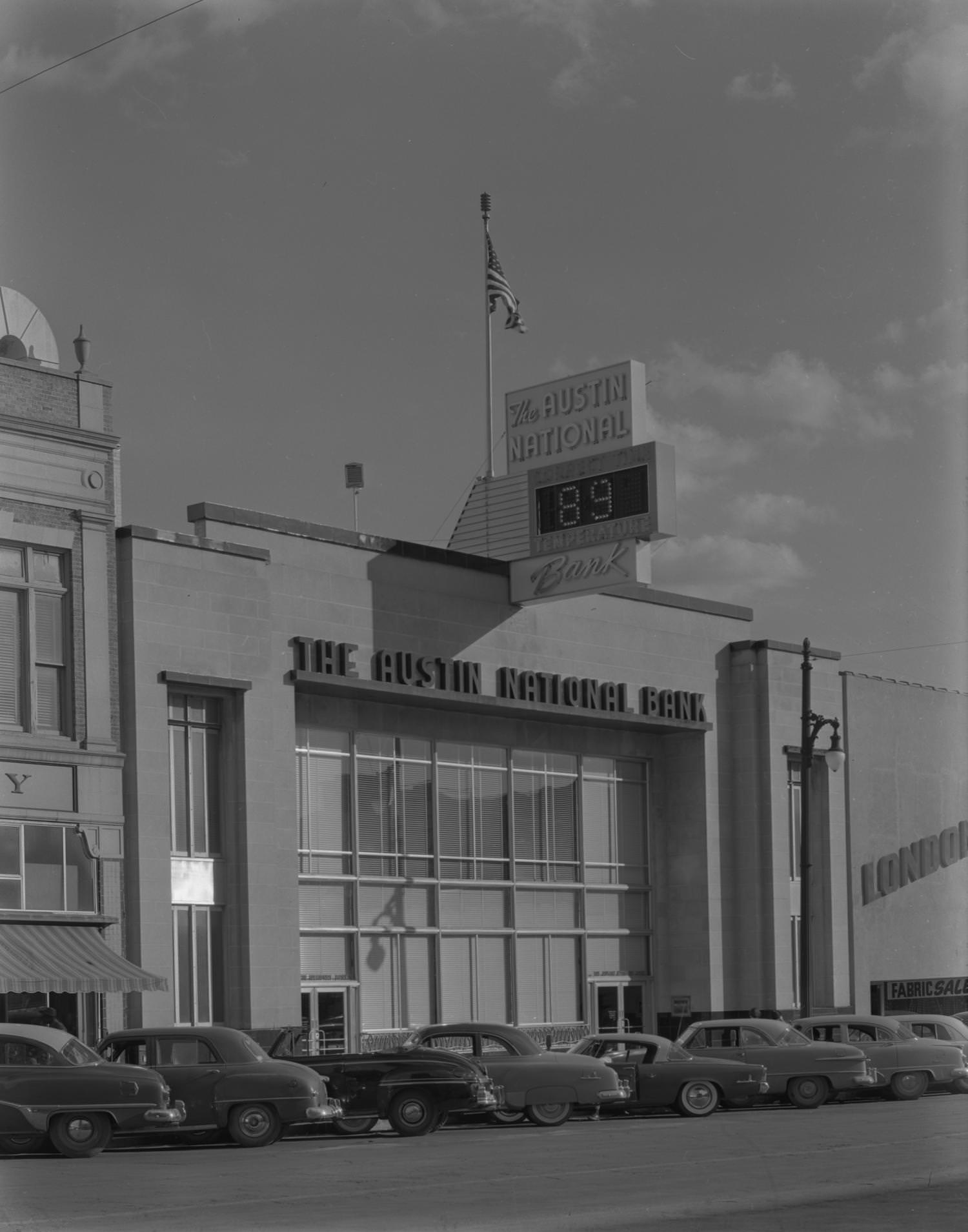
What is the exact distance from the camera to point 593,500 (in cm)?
3900

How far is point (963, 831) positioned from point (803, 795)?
13.2m

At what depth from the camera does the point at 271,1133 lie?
73.7 feet

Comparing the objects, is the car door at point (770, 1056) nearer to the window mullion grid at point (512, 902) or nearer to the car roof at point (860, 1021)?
the car roof at point (860, 1021)

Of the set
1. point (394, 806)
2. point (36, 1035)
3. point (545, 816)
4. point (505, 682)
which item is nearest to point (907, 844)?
point (545, 816)

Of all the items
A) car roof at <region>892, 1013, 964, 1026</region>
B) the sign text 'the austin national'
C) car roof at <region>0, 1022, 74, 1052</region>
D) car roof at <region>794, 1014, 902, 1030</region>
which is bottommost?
car roof at <region>892, 1013, 964, 1026</region>

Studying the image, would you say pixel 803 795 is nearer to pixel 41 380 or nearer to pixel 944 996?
pixel 944 996

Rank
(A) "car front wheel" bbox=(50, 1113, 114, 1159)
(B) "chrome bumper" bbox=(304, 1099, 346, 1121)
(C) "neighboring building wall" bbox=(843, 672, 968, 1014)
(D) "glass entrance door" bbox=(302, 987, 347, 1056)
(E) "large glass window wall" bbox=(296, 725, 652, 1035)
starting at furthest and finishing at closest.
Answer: (C) "neighboring building wall" bbox=(843, 672, 968, 1014)
(E) "large glass window wall" bbox=(296, 725, 652, 1035)
(D) "glass entrance door" bbox=(302, 987, 347, 1056)
(B) "chrome bumper" bbox=(304, 1099, 346, 1121)
(A) "car front wheel" bbox=(50, 1113, 114, 1159)

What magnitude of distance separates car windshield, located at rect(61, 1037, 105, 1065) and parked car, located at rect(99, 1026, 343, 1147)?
4.02 feet

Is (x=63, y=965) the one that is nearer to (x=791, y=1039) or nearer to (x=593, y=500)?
(x=791, y=1039)

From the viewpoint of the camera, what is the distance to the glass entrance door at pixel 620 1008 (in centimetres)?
4356

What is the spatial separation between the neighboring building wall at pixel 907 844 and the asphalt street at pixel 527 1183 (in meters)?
25.2

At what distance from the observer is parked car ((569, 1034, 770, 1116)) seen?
2759cm

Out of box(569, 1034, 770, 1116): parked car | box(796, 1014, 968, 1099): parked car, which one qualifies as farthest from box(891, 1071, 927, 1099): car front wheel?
box(569, 1034, 770, 1116): parked car

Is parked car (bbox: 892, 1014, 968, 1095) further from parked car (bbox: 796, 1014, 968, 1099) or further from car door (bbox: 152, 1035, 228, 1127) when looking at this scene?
car door (bbox: 152, 1035, 228, 1127)
